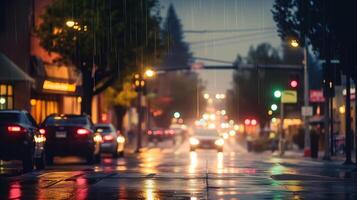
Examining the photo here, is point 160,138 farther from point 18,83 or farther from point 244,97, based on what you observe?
point 18,83

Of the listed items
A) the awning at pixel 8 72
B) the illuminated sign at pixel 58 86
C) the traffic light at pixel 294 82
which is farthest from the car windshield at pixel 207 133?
the awning at pixel 8 72

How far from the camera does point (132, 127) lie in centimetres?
10238

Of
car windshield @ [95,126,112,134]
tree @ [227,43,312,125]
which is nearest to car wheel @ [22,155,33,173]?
car windshield @ [95,126,112,134]

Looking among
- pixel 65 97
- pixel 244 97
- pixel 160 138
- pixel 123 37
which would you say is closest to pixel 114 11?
pixel 123 37

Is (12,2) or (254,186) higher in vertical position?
(12,2)

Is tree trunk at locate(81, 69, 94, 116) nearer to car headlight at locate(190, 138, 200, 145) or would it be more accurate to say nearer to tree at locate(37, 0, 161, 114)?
tree at locate(37, 0, 161, 114)

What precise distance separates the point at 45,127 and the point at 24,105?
1765cm

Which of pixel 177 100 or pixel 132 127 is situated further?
pixel 177 100

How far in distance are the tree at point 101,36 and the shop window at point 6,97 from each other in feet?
10.4

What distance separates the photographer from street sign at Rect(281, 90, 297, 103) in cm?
5167

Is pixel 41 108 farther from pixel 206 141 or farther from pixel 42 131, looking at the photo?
pixel 42 131

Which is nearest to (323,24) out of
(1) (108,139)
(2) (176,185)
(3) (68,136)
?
(3) (68,136)

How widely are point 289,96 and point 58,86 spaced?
13.6 meters

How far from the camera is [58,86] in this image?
5575 centimetres
